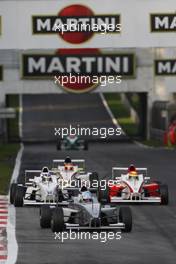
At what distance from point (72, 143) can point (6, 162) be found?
1108 centimetres

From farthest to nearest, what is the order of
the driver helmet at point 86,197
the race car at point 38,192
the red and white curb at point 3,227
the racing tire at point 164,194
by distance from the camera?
the racing tire at point 164,194 → the race car at point 38,192 → the driver helmet at point 86,197 → the red and white curb at point 3,227

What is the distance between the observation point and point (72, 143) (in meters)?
58.3

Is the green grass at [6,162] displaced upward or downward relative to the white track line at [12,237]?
downward

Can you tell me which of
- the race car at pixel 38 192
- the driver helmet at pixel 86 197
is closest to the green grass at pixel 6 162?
the race car at pixel 38 192

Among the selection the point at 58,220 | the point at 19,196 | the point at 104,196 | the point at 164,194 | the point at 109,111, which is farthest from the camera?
the point at 109,111

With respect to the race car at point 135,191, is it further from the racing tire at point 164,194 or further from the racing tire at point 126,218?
the racing tire at point 126,218

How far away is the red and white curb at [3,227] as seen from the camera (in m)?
21.3

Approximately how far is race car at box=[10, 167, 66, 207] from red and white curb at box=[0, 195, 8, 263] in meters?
0.41

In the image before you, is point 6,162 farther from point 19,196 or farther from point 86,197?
point 86,197

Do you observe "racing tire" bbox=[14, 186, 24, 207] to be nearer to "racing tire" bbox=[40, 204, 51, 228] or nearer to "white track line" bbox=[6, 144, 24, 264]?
"white track line" bbox=[6, 144, 24, 264]

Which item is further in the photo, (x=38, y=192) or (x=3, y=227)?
(x=38, y=192)

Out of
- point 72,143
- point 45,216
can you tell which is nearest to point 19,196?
point 45,216

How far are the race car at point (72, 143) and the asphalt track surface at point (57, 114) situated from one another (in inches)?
529

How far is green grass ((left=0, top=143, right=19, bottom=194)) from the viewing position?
35875mm
